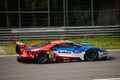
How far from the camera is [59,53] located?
17594 mm

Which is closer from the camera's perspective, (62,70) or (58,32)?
(62,70)

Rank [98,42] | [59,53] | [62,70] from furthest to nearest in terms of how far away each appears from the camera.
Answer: [98,42]
[59,53]
[62,70]

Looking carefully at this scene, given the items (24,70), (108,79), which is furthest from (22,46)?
(108,79)

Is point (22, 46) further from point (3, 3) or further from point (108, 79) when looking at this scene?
point (3, 3)

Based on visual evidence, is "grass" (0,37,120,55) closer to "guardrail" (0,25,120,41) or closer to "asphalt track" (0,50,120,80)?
"guardrail" (0,25,120,41)

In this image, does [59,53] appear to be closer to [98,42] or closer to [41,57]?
[41,57]

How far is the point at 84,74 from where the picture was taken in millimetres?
14242

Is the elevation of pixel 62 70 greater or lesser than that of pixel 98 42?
lesser

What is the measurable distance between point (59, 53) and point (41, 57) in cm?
82

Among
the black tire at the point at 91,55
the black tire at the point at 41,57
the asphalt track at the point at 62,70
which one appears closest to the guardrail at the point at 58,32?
the asphalt track at the point at 62,70

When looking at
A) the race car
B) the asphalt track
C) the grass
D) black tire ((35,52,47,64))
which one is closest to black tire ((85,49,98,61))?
the race car

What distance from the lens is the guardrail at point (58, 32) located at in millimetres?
25891

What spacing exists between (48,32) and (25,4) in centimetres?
250

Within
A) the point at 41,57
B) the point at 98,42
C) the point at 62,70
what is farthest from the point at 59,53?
the point at 98,42
